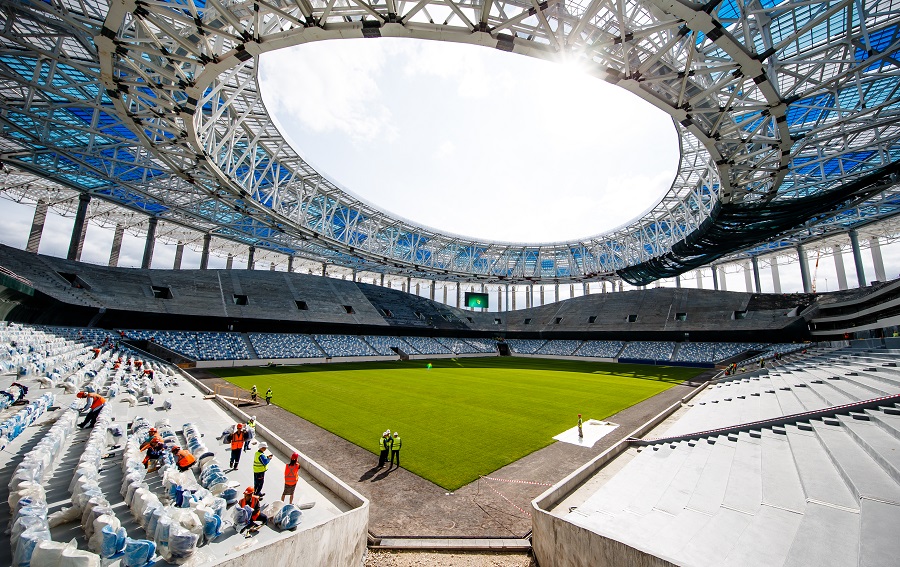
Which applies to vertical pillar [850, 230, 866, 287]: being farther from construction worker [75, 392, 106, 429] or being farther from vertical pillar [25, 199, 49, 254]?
vertical pillar [25, 199, 49, 254]

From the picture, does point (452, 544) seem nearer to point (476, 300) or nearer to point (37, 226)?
point (37, 226)

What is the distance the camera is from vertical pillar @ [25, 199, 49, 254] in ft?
125

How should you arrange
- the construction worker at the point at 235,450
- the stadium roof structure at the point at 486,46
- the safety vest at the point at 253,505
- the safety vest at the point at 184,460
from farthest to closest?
the stadium roof structure at the point at 486,46, the construction worker at the point at 235,450, the safety vest at the point at 184,460, the safety vest at the point at 253,505

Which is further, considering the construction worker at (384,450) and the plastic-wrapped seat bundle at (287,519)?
the construction worker at (384,450)

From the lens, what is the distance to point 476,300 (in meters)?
68.9

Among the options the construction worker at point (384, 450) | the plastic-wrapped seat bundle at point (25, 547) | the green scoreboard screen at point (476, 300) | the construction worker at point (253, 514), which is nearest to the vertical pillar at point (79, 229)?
the construction worker at point (384, 450)

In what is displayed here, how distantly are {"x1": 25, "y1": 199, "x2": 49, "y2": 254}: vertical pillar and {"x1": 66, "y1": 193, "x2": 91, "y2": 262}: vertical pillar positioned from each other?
10.5 feet

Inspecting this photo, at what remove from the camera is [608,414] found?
65.4ft

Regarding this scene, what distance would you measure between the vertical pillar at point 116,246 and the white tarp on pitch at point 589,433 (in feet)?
179

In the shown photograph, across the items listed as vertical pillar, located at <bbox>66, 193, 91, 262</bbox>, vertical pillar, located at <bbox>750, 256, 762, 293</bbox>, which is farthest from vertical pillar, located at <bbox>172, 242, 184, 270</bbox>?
vertical pillar, located at <bbox>750, 256, 762, 293</bbox>

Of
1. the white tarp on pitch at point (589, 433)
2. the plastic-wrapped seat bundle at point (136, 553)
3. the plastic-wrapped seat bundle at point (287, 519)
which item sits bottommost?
the white tarp on pitch at point (589, 433)

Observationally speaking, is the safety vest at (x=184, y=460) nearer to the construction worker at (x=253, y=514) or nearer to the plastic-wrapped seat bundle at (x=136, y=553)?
the construction worker at (x=253, y=514)

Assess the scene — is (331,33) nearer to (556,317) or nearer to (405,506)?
(405,506)

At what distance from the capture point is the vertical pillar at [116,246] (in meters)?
45.0
